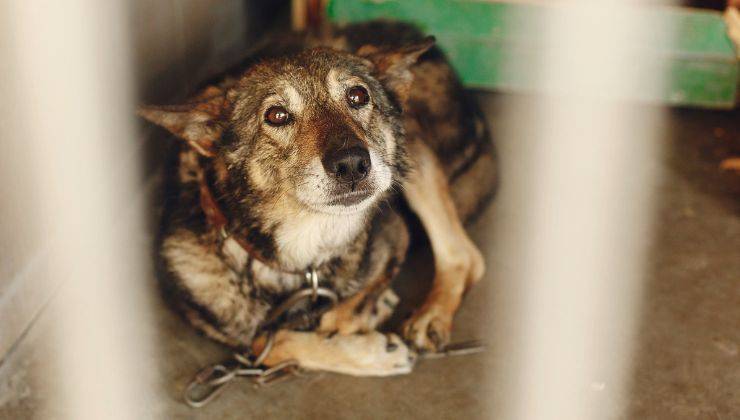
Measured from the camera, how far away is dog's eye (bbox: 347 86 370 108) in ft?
A: 7.32

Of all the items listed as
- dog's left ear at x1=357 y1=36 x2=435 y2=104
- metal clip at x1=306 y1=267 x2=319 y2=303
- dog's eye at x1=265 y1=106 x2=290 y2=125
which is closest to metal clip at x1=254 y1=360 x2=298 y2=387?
metal clip at x1=306 y1=267 x2=319 y2=303

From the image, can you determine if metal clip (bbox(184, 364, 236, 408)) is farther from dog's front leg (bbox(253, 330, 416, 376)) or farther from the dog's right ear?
the dog's right ear

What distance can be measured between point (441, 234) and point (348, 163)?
0.79 metres

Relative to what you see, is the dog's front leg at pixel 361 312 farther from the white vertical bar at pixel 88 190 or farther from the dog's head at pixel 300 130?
the white vertical bar at pixel 88 190

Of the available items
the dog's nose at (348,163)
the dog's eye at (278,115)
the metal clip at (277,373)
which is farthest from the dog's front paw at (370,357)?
the dog's eye at (278,115)

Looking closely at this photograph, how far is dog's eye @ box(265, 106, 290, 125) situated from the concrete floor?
29.4 inches

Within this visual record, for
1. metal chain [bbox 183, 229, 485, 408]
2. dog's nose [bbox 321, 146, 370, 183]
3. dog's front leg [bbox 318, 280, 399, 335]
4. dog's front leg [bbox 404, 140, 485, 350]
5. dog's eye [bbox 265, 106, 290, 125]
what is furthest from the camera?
dog's front leg [bbox 404, 140, 485, 350]

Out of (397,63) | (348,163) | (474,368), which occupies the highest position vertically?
(397,63)

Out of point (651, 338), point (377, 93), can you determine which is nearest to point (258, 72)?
point (377, 93)

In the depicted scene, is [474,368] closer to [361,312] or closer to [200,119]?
[361,312]

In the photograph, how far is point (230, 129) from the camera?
2.22 meters

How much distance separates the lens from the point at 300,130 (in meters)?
2.14

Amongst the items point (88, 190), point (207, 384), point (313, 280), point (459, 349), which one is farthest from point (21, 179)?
point (459, 349)

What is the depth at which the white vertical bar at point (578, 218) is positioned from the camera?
239 cm
